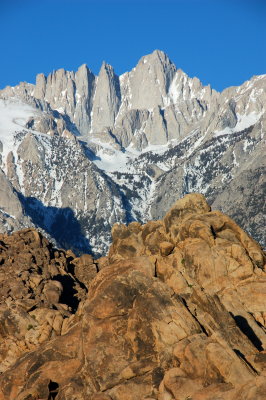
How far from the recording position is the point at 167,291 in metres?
58.8

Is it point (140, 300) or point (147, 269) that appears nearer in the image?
point (140, 300)

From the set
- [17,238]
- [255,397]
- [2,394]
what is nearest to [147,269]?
[2,394]

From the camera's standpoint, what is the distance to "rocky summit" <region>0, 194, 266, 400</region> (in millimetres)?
49500

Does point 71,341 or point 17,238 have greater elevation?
point 17,238

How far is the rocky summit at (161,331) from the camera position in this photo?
4950 centimetres

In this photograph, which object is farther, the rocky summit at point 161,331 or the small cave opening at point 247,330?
the small cave opening at point 247,330

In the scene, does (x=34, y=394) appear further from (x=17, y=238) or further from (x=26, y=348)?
(x=17, y=238)

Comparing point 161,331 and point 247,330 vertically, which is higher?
point 161,331

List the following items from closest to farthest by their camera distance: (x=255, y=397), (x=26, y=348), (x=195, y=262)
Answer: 1. (x=255, y=397)
2. (x=26, y=348)
3. (x=195, y=262)

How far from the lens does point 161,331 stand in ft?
182

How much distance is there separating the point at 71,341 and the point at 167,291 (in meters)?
9.46

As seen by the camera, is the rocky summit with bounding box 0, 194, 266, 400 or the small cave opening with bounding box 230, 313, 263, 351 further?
the small cave opening with bounding box 230, 313, 263, 351

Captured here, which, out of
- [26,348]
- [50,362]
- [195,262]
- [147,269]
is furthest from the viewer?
[195,262]

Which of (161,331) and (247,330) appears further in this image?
(247,330)
